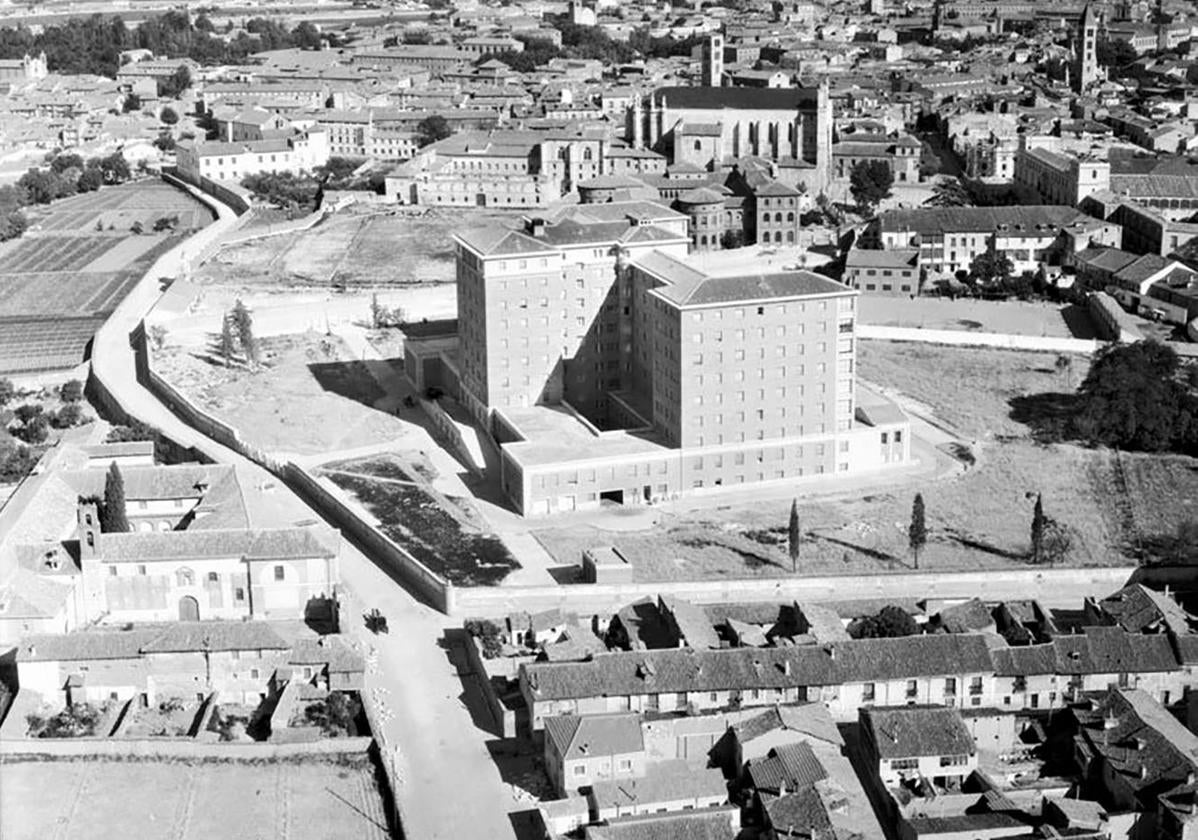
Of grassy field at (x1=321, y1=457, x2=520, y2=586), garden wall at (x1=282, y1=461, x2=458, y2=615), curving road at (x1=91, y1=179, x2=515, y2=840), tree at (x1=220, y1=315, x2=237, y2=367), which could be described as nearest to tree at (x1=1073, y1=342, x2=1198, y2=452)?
grassy field at (x1=321, y1=457, x2=520, y2=586)

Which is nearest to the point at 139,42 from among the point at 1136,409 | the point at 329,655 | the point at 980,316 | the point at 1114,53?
the point at 1114,53

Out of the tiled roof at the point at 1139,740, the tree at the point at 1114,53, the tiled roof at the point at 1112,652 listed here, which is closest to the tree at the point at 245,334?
the tiled roof at the point at 1112,652

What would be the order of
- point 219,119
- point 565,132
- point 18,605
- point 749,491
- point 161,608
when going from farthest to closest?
point 219,119
point 565,132
point 749,491
point 161,608
point 18,605

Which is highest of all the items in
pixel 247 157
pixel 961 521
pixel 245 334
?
pixel 247 157

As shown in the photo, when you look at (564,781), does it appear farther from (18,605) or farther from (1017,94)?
(1017,94)

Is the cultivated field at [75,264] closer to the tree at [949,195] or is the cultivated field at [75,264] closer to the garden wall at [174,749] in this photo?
the garden wall at [174,749]

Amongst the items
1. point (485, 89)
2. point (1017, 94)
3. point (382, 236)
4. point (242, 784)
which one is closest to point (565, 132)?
point (382, 236)

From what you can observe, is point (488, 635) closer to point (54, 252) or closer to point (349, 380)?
point (349, 380)
